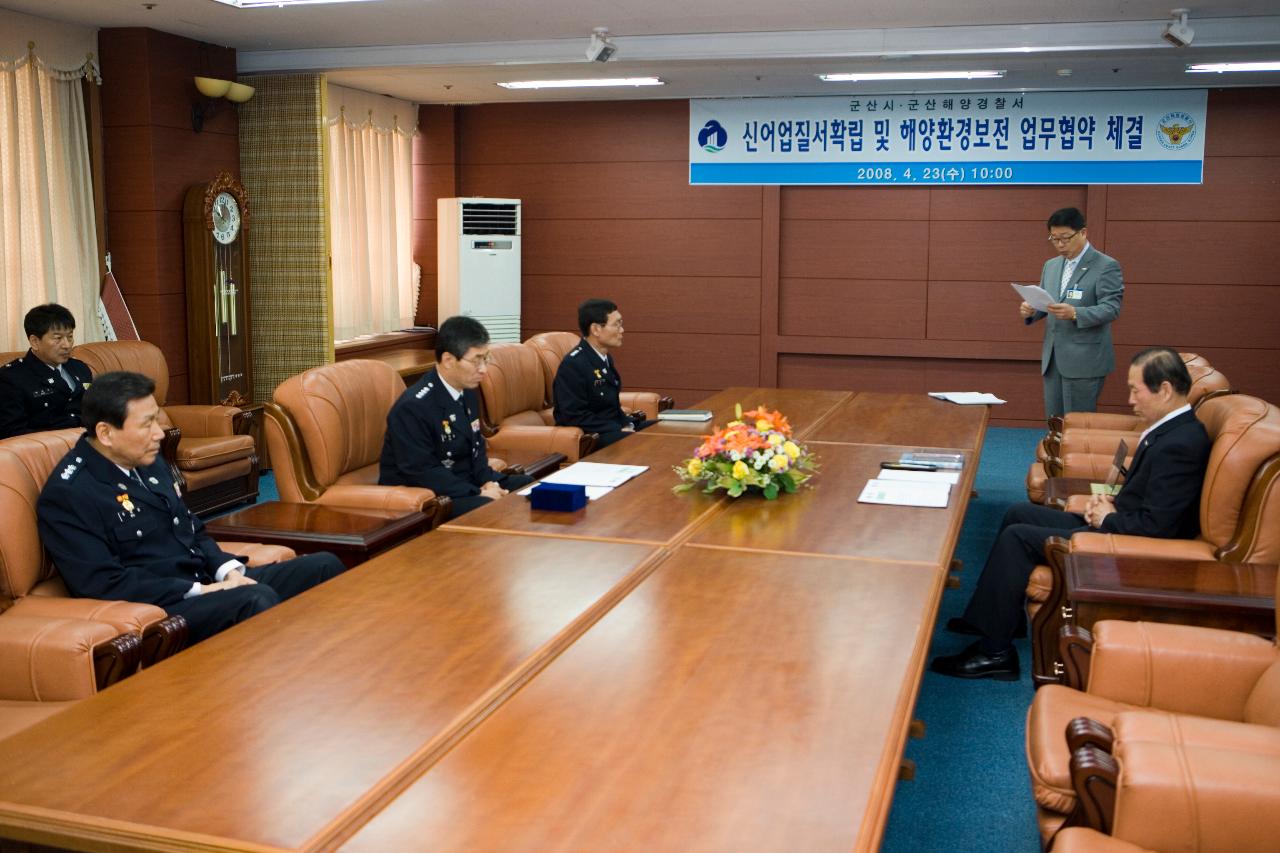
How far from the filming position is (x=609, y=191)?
994cm

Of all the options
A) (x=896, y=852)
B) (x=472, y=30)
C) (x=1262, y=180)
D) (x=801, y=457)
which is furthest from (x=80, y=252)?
(x=1262, y=180)

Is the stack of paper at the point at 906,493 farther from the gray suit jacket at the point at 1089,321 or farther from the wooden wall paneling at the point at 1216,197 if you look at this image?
the wooden wall paneling at the point at 1216,197

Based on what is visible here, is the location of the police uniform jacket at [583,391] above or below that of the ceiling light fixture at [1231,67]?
below

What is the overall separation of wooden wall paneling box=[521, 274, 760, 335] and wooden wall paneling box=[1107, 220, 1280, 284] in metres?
2.83

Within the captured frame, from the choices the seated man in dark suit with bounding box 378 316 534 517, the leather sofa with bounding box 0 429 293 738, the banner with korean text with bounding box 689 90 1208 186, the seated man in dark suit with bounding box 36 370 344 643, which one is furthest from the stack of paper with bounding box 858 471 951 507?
the banner with korean text with bounding box 689 90 1208 186

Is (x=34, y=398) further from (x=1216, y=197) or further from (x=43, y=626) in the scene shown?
(x=1216, y=197)

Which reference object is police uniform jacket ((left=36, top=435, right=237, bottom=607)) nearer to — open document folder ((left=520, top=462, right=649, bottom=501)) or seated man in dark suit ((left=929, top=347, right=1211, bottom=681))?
open document folder ((left=520, top=462, right=649, bottom=501))

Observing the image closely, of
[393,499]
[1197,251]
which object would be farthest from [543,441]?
[1197,251]

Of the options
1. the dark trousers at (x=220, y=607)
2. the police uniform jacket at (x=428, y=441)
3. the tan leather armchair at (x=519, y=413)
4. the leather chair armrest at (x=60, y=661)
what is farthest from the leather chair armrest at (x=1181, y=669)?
the tan leather armchair at (x=519, y=413)

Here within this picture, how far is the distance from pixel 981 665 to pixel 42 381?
446 cm

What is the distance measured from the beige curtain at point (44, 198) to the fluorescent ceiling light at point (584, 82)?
3.01m

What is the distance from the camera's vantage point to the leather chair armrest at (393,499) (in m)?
4.16

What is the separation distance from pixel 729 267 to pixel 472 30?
3.38m

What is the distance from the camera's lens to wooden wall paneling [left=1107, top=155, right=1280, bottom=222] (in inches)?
342
